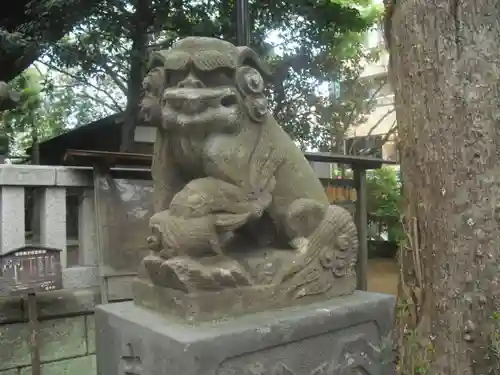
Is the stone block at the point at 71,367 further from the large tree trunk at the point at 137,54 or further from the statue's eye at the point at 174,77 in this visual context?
the large tree trunk at the point at 137,54

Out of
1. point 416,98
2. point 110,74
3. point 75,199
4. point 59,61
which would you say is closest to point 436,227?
point 416,98

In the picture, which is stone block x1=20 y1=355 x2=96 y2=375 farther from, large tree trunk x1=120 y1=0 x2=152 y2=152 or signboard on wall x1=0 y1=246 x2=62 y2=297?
large tree trunk x1=120 y1=0 x2=152 y2=152

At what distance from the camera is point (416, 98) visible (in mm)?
2732

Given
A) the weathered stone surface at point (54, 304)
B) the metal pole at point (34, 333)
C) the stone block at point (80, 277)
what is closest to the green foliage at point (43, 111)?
the stone block at point (80, 277)

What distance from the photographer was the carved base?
1.82 metres

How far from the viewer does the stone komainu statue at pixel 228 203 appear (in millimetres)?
1880

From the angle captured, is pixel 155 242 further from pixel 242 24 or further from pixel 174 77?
pixel 242 24

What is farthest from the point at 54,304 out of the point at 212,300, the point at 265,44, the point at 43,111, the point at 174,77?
the point at 265,44

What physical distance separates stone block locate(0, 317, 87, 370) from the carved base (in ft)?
3.76

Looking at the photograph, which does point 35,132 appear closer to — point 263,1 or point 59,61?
point 59,61

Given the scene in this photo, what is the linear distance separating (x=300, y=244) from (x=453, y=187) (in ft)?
3.08

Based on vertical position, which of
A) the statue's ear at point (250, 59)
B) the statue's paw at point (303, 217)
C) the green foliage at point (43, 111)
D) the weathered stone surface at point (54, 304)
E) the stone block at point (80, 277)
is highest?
the green foliage at point (43, 111)

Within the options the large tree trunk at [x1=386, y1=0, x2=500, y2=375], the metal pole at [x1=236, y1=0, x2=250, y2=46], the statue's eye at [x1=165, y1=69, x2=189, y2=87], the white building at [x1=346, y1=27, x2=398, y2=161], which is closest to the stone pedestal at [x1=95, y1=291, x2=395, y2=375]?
the large tree trunk at [x1=386, y1=0, x2=500, y2=375]

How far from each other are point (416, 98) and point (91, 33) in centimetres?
379
